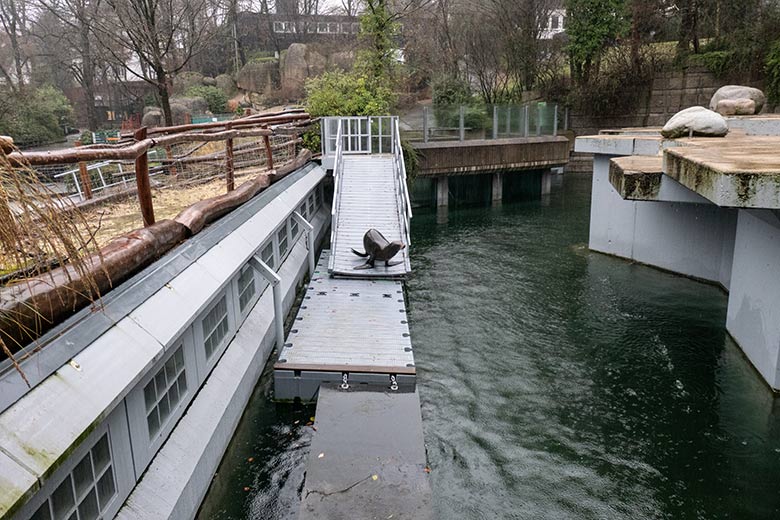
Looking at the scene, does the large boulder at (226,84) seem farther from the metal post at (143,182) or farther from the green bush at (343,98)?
the metal post at (143,182)

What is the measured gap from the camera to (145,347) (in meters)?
4.30

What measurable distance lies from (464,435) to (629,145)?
9209mm

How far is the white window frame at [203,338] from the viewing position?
20.8ft

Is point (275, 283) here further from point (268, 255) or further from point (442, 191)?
point (442, 191)

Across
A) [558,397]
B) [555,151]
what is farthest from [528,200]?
[558,397]

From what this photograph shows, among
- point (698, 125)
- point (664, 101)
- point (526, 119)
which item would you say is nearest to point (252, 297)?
point (698, 125)

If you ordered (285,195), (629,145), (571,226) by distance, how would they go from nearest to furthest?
(285,195)
(629,145)
(571,226)

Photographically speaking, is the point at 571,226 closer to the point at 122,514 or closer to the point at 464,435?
the point at 464,435

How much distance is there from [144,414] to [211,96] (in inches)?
1240

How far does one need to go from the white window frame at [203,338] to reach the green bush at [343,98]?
A: 11.3 meters

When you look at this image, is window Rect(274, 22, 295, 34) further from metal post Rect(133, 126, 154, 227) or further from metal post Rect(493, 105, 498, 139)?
metal post Rect(133, 126, 154, 227)

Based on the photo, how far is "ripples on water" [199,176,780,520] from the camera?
6.13 metres

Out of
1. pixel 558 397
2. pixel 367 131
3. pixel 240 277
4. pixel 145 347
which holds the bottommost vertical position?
pixel 558 397


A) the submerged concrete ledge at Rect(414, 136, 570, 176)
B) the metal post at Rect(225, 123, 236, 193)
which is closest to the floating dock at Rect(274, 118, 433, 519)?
the metal post at Rect(225, 123, 236, 193)
